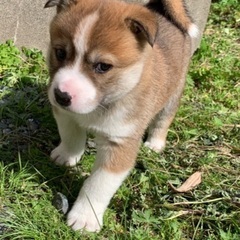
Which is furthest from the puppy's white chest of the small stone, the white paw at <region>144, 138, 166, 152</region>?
the white paw at <region>144, 138, 166, 152</region>

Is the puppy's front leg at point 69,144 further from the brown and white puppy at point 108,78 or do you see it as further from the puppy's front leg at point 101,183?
the puppy's front leg at point 101,183

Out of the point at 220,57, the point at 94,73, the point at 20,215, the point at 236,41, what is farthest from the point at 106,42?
the point at 236,41

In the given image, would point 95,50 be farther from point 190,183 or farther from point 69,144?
point 190,183

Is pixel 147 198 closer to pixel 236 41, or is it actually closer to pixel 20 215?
pixel 20 215

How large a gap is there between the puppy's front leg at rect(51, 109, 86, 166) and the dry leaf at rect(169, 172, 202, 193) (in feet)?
2.18

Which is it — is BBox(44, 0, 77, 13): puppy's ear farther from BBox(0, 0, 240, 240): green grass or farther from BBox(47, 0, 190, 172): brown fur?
BBox(0, 0, 240, 240): green grass

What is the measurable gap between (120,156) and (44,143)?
91 cm

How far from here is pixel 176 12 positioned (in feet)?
13.7

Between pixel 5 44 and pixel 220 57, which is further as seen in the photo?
pixel 220 57

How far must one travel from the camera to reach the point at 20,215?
3594mm

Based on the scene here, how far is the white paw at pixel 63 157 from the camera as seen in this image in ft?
13.5

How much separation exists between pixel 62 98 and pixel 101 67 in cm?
27

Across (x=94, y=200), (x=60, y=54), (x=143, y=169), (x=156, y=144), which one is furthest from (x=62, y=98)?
(x=156, y=144)

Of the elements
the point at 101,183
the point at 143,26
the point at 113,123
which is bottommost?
the point at 101,183
